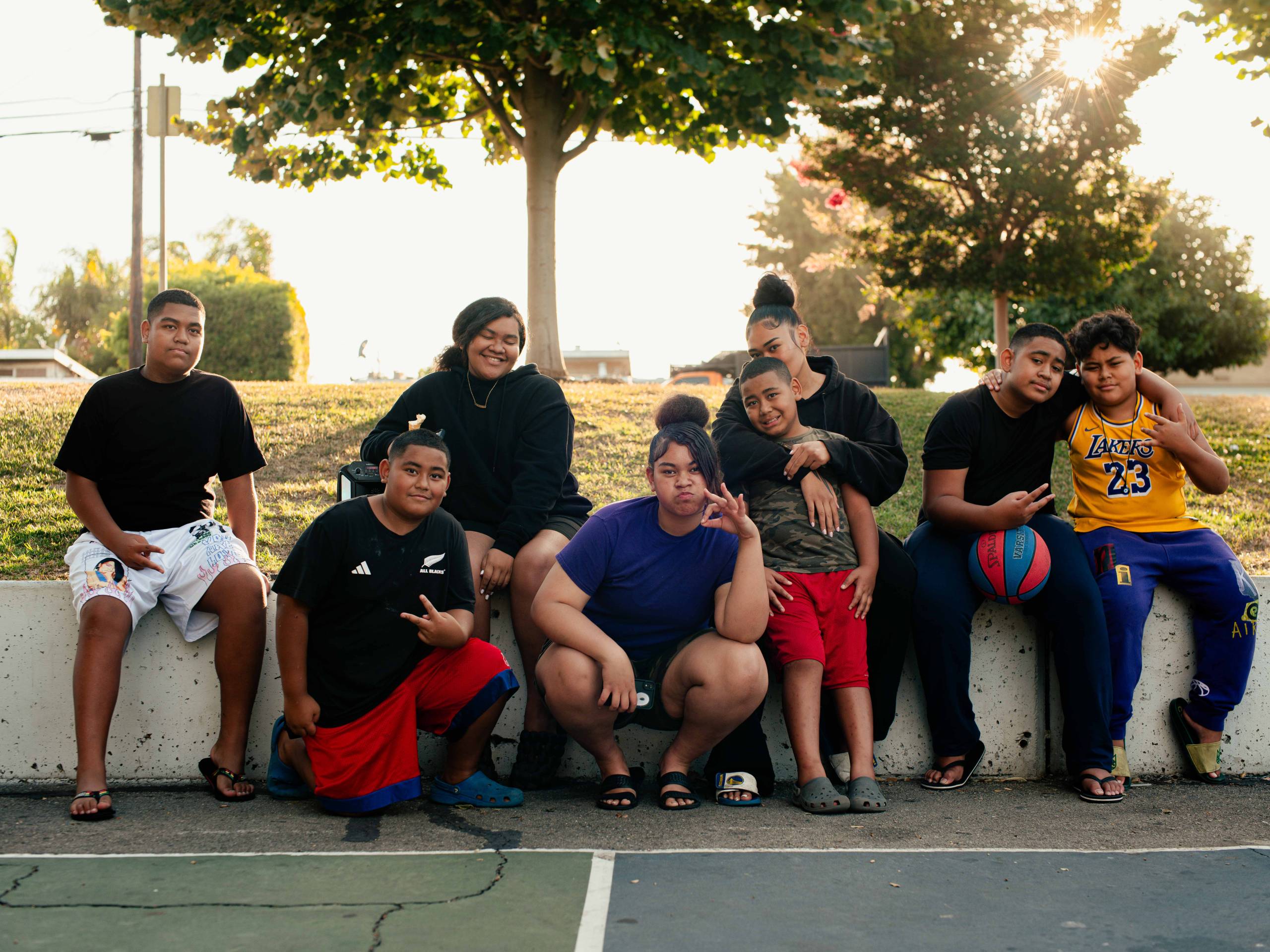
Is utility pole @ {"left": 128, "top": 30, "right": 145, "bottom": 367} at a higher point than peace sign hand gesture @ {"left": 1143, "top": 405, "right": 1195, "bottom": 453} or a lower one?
higher

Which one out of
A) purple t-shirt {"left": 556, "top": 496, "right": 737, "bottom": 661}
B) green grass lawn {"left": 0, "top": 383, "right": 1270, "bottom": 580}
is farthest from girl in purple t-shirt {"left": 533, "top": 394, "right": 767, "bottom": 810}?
green grass lawn {"left": 0, "top": 383, "right": 1270, "bottom": 580}

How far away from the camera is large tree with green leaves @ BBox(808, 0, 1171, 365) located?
18.1 m

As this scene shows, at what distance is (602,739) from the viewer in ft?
13.9

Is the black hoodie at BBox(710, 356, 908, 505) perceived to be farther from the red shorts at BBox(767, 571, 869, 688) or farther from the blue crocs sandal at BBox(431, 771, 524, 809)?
the blue crocs sandal at BBox(431, 771, 524, 809)

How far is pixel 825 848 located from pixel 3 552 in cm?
560

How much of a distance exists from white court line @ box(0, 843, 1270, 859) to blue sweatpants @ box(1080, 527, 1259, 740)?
951 mm

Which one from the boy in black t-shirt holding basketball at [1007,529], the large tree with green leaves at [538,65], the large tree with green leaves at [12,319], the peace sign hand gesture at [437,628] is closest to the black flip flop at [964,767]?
the boy in black t-shirt holding basketball at [1007,529]

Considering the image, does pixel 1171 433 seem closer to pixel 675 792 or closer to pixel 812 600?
pixel 812 600

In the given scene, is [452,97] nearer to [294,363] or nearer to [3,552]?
[3,552]

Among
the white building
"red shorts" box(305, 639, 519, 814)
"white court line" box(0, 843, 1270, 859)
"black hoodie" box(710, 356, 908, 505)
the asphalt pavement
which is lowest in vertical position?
the asphalt pavement

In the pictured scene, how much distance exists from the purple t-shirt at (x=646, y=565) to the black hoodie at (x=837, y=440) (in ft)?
1.24

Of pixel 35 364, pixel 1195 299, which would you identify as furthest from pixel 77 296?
pixel 1195 299

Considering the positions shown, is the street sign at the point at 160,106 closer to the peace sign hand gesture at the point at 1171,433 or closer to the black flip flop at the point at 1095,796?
the peace sign hand gesture at the point at 1171,433

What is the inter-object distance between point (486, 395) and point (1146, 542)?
108 inches
